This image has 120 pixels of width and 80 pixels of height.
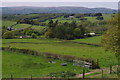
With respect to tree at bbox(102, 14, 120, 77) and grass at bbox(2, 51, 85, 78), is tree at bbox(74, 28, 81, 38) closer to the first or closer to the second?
grass at bbox(2, 51, 85, 78)

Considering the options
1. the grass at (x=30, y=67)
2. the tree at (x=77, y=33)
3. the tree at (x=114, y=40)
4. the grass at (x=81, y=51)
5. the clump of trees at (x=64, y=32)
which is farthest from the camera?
the tree at (x=77, y=33)

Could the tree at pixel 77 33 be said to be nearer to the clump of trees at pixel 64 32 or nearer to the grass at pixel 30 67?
the clump of trees at pixel 64 32

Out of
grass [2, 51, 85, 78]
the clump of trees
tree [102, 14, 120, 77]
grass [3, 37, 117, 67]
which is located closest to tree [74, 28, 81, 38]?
the clump of trees

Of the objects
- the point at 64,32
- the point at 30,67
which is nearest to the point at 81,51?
the point at 30,67

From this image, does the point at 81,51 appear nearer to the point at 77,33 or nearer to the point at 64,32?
the point at 64,32

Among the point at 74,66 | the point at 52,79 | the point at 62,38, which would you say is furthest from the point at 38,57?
the point at 62,38

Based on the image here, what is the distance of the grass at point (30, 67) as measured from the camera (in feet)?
70.6

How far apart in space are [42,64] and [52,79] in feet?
29.2

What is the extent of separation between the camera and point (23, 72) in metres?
22.0

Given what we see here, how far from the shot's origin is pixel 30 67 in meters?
24.4

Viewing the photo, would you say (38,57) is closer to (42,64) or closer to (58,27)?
(42,64)

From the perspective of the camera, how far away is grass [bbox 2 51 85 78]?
70.6ft

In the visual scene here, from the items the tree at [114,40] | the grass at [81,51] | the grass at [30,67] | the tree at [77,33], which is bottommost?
the grass at [30,67]

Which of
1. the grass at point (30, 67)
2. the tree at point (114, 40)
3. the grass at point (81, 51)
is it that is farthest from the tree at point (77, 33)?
the tree at point (114, 40)
